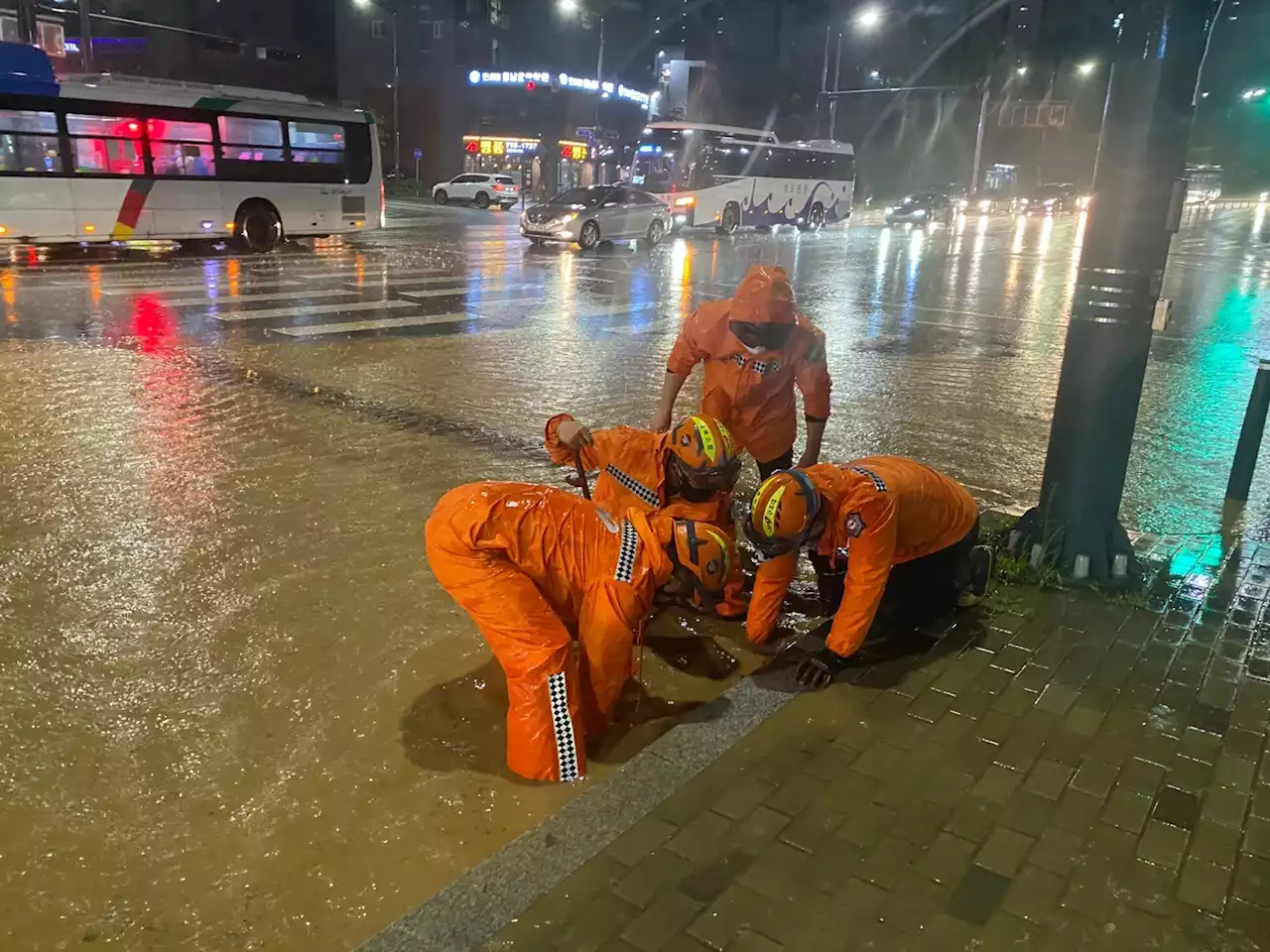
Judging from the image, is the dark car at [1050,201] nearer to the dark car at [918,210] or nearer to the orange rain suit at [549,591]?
the dark car at [918,210]

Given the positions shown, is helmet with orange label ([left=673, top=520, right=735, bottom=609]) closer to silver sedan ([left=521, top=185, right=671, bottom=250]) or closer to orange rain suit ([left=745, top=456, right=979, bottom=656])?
orange rain suit ([left=745, top=456, right=979, bottom=656])

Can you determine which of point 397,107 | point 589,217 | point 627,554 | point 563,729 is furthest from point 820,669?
point 397,107

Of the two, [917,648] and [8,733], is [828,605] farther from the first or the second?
[8,733]

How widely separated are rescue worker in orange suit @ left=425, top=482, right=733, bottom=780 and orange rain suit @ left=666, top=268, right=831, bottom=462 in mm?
1538

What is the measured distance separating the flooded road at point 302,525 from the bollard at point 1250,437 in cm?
21

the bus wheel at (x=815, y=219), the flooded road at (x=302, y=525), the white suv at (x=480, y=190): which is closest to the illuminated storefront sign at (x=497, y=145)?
the white suv at (x=480, y=190)

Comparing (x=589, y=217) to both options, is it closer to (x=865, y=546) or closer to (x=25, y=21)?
(x=25, y=21)

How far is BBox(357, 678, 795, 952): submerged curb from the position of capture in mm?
2475

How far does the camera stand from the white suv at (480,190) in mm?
42344

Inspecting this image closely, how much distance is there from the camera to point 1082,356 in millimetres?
4637

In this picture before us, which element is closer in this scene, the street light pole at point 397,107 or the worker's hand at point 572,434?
the worker's hand at point 572,434

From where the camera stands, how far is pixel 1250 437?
618cm

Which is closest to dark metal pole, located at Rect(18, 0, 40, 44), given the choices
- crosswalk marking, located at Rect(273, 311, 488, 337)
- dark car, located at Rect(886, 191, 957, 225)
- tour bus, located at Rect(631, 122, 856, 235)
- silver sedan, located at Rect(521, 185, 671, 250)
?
silver sedan, located at Rect(521, 185, 671, 250)

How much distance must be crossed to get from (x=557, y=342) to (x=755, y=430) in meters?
6.45
